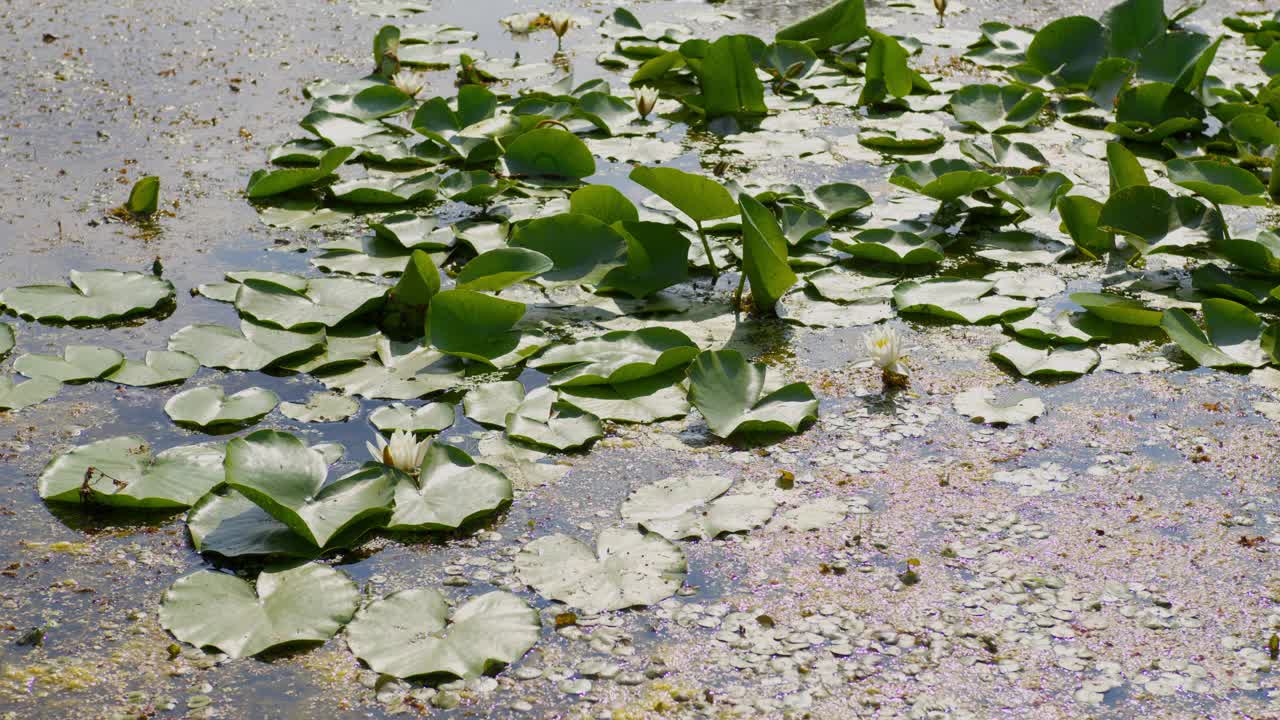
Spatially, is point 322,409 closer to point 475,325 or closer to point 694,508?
point 475,325

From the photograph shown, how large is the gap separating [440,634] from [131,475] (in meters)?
0.82

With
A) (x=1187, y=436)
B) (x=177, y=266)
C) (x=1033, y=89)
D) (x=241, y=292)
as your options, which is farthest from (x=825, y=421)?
(x=1033, y=89)

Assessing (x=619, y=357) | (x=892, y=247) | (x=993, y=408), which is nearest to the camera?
(x=993, y=408)

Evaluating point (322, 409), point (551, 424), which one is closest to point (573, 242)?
point (551, 424)

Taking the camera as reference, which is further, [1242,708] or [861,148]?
[861,148]

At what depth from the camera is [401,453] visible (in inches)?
97.1

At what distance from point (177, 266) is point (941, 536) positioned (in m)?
2.34

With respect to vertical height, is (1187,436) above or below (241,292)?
below

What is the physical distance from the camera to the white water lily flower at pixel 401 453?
97.1 inches

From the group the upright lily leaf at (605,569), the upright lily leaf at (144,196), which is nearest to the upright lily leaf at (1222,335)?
the upright lily leaf at (605,569)

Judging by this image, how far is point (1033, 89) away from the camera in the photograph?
16.5ft

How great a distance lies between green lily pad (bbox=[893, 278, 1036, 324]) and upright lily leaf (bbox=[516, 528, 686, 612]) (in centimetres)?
132

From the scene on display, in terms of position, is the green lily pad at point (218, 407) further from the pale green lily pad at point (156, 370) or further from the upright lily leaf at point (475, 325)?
the upright lily leaf at point (475, 325)

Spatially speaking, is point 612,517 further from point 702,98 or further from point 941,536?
point 702,98
